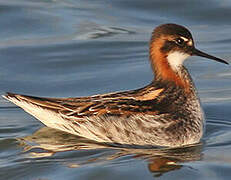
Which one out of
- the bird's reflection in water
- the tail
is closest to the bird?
the tail

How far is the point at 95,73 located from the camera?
14492 mm

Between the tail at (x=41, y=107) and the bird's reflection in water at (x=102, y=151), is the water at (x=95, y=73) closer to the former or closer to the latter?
the bird's reflection in water at (x=102, y=151)

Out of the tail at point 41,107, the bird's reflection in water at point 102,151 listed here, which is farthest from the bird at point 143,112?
the bird's reflection in water at point 102,151

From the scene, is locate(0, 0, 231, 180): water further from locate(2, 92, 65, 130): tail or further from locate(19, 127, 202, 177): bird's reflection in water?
locate(2, 92, 65, 130): tail

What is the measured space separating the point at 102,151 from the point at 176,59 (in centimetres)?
184

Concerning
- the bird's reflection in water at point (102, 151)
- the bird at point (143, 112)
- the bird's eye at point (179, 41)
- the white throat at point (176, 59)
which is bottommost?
the bird's reflection in water at point (102, 151)

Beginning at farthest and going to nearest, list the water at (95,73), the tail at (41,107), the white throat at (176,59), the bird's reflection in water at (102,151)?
the white throat at (176,59)
the tail at (41,107)
the bird's reflection in water at (102,151)
the water at (95,73)

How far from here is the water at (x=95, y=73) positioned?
10266mm

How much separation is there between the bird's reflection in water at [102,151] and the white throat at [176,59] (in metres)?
1.18

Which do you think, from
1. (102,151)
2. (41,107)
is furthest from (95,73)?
(102,151)

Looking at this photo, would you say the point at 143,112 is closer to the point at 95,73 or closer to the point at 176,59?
the point at 176,59

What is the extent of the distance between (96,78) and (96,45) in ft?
6.51

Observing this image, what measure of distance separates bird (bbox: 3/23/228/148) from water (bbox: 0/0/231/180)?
7.5 inches

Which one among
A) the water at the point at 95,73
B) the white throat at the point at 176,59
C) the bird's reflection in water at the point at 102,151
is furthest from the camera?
the white throat at the point at 176,59
